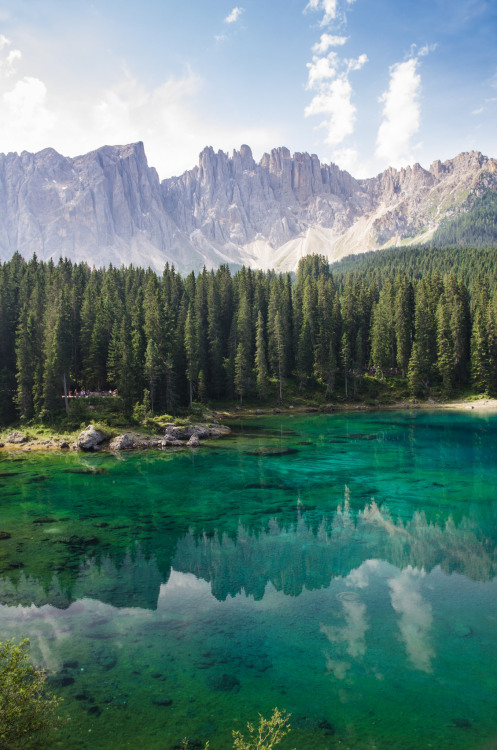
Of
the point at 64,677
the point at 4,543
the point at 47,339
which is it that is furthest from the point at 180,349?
the point at 64,677

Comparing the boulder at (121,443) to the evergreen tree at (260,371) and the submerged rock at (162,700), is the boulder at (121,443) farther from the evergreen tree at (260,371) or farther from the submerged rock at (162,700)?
the submerged rock at (162,700)

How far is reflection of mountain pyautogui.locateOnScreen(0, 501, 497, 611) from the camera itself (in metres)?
20.3

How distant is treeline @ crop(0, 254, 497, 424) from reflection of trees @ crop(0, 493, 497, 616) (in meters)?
43.2

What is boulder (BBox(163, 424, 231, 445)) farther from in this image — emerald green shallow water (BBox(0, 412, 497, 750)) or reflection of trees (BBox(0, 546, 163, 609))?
reflection of trees (BBox(0, 546, 163, 609))

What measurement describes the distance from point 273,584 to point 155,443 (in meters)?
42.6

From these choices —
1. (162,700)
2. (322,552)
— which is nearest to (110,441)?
(322,552)

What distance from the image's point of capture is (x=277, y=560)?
920 inches

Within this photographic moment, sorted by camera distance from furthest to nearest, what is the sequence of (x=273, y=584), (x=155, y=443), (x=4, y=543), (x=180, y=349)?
(x=180, y=349)
(x=155, y=443)
(x=4, y=543)
(x=273, y=584)

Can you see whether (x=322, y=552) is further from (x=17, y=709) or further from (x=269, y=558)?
(x=17, y=709)

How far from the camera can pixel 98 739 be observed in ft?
38.7

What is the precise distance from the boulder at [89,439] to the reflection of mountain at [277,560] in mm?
34328

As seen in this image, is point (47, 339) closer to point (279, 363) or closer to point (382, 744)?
point (279, 363)

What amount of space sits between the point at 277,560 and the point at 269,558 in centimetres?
47

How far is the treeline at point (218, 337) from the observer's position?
228 ft
